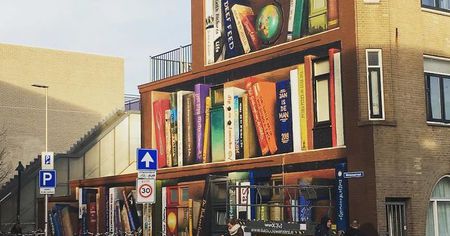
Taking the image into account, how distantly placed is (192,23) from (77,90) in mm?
34622

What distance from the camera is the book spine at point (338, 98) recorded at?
21734 mm

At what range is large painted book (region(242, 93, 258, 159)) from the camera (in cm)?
2500

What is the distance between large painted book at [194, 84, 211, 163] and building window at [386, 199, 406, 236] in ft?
28.3

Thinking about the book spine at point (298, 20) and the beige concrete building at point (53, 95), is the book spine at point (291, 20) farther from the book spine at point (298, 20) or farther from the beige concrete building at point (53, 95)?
the beige concrete building at point (53, 95)

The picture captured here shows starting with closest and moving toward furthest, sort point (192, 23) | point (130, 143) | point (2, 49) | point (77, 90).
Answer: point (192, 23) → point (130, 143) → point (2, 49) → point (77, 90)

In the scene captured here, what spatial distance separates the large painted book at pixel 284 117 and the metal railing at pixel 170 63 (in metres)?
6.41

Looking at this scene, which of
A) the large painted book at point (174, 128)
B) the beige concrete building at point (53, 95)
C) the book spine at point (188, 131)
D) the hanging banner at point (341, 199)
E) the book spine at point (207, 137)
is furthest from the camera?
the beige concrete building at point (53, 95)

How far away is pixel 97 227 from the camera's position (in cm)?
3219

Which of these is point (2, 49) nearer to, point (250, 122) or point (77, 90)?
point (77, 90)

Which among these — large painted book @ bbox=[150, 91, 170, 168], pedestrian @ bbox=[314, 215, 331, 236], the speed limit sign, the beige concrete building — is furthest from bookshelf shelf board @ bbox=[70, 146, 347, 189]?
the beige concrete building

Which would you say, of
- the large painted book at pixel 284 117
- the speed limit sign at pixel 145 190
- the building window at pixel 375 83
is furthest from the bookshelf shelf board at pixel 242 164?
the speed limit sign at pixel 145 190

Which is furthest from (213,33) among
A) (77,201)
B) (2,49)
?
(2,49)

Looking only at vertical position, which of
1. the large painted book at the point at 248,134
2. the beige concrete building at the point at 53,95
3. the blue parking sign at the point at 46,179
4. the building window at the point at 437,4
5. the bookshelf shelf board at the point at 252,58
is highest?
the beige concrete building at the point at 53,95

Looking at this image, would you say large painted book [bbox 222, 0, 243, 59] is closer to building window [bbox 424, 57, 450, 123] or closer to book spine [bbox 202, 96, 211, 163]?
book spine [bbox 202, 96, 211, 163]
